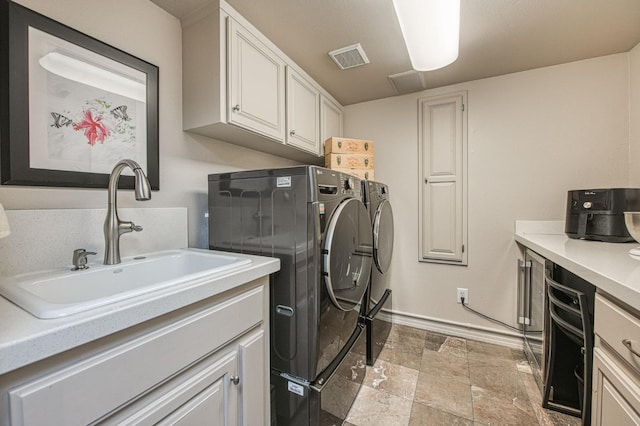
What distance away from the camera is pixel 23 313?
61 cm

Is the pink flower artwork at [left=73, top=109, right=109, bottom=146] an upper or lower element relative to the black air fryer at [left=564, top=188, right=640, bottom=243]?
upper

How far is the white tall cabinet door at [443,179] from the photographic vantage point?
7.90ft

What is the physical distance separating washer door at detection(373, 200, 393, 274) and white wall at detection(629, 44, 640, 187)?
1.72 m

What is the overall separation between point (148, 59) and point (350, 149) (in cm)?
155

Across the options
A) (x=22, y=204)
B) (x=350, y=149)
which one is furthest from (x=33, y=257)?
(x=350, y=149)

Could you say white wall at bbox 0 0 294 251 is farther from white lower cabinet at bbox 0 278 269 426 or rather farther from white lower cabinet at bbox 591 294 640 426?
white lower cabinet at bbox 591 294 640 426

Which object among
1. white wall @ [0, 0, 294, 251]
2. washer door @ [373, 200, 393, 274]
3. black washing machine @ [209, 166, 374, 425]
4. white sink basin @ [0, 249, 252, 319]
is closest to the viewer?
white sink basin @ [0, 249, 252, 319]

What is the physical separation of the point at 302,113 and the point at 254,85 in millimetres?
560

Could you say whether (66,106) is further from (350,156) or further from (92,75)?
(350,156)

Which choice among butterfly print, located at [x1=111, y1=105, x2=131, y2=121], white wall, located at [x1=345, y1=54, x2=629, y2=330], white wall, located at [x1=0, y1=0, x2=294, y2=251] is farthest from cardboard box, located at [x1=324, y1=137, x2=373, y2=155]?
butterfly print, located at [x1=111, y1=105, x2=131, y2=121]

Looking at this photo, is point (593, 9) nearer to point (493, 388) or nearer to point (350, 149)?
point (350, 149)

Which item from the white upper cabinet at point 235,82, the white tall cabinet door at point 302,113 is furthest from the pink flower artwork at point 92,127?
the white tall cabinet door at point 302,113

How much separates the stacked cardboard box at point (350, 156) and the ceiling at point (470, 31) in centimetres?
55

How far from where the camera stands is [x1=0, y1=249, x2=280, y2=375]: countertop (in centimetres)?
48
